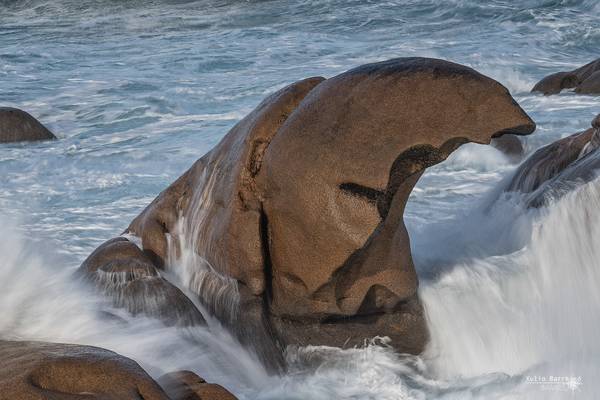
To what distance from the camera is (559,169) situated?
16.3 ft

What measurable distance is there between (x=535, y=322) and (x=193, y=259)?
5.05 ft

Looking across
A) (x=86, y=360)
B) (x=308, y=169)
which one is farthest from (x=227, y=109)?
(x=86, y=360)

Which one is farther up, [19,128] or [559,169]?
[559,169]

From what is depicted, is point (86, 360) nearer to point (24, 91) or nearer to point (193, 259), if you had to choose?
point (193, 259)

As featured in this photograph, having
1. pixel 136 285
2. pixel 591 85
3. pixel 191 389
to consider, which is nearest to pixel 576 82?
pixel 591 85

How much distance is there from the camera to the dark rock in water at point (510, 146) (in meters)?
7.86

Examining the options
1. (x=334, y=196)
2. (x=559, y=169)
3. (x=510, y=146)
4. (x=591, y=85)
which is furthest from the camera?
Answer: (x=591, y=85)

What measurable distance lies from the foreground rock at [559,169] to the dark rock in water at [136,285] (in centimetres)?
180

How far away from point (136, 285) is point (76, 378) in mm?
1292

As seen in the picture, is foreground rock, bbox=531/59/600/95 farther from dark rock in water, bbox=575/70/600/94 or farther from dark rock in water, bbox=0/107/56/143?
dark rock in water, bbox=0/107/56/143

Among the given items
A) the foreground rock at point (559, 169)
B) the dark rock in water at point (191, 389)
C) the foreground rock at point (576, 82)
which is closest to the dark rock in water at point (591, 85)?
the foreground rock at point (576, 82)

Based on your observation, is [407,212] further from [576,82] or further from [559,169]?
[576,82]

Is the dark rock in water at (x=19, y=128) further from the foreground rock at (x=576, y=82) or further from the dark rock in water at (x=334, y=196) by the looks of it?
the dark rock in water at (x=334, y=196)

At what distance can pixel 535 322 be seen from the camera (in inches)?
160
